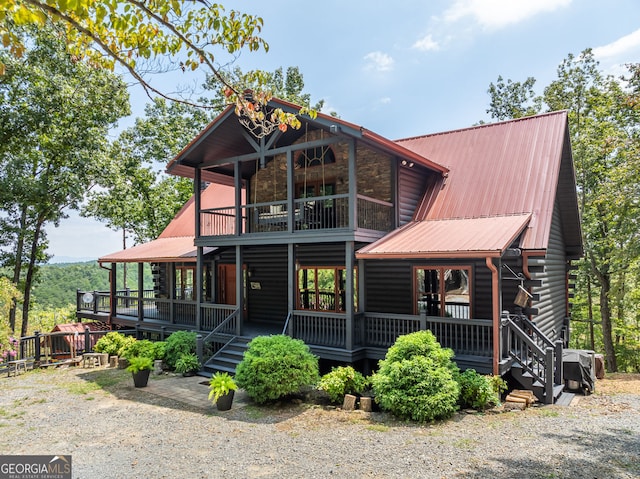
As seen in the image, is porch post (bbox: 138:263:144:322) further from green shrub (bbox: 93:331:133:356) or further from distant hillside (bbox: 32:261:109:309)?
Answer: distant hillside (bbox: 32:261:109:309)

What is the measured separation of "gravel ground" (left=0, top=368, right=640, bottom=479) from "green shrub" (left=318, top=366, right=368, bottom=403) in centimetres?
44

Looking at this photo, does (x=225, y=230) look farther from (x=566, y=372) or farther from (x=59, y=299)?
(x=59, y=299)

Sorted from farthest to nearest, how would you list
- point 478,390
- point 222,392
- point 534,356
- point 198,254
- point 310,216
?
point 198,254, point 310,216, point 534,356, point 222,392, point 478,390

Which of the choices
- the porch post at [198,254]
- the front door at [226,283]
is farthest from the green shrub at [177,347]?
the front door at [226,283]

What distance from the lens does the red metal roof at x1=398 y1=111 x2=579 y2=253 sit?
11.6 m

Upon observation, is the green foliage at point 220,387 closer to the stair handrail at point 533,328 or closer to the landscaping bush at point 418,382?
the landscaping bush at point 418,382

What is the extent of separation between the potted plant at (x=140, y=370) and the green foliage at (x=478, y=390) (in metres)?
7.90

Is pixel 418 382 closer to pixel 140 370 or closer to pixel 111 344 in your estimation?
pixel 140 370

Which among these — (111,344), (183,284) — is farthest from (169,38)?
(183,284)

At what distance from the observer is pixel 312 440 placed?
7.31 metres

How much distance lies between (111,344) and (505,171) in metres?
14.4

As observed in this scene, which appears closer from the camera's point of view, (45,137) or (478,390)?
(478,390)

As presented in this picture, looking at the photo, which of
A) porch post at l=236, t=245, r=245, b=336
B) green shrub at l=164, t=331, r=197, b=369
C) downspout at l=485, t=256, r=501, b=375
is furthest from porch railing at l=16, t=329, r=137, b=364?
downspout at l=485, t=256, r=501, b=375

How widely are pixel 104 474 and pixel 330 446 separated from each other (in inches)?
136
